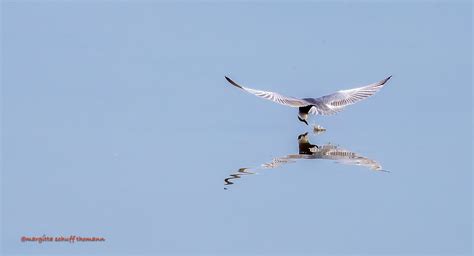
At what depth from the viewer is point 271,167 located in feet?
35.5

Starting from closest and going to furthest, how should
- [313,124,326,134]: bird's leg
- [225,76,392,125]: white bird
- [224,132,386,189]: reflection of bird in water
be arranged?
1. [224,132,386,189]: reflection of bird in water
2. [225,76,392,125]: white bird
3. [313,124,326,134]: bird's leg

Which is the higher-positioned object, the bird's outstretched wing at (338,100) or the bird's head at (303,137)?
the bird's outstretched wing at (338,100)

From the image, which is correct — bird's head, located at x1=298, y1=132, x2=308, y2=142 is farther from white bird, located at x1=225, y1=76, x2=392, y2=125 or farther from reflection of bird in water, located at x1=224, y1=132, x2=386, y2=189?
reflection of bird in water, located at x1=224, y1=132, x2=386, y2=189

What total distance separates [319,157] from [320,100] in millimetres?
2202

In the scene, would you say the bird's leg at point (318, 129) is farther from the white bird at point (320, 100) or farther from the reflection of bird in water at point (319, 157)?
the reflection of bird in water at point (319, 157)

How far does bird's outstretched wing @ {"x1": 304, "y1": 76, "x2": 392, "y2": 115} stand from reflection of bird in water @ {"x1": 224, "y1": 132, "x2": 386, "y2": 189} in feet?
2.20

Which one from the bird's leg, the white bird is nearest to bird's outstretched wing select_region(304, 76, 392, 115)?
the white bird

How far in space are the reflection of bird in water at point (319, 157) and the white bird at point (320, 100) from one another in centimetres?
64

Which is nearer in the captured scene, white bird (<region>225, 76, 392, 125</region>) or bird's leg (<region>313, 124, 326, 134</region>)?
white bird (<region>225, 76, 392, 125</region>)

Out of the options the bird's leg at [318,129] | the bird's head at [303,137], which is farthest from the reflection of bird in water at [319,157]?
the bird's leg at [318,129]

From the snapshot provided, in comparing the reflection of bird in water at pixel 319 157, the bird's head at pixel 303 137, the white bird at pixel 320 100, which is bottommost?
the reflection of bird in water at pixel 319 157

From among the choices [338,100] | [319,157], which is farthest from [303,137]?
[319,157]

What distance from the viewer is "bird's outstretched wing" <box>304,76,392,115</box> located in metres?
13.1

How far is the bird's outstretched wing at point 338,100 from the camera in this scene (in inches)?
516
